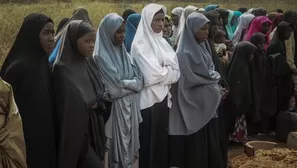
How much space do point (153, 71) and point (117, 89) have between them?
0.53 meters

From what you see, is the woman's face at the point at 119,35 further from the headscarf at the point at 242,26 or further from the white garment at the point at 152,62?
the headscarf at the point at 242,26

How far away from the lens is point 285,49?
7.06 m

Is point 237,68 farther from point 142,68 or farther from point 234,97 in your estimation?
point 142,68

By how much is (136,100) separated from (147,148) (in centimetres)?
57

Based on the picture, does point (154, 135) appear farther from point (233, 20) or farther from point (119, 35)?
point (233, 20)

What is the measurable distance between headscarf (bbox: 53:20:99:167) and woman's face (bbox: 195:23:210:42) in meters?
1.62

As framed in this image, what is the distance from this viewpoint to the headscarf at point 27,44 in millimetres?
3336

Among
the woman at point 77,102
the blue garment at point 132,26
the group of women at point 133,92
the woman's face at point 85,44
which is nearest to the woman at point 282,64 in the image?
the group of women at point 133,92

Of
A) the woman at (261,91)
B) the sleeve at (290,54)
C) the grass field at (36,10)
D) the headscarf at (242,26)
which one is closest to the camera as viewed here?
the woman at (261,91)

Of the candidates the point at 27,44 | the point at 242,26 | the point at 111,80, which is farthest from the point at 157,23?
the point at 242,26

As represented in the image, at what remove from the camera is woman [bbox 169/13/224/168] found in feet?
16.3

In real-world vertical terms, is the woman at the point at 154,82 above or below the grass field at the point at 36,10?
below

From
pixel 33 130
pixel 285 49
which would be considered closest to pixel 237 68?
pixel 285 49

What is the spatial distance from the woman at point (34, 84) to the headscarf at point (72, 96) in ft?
0.30
